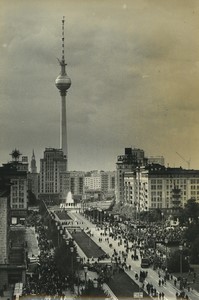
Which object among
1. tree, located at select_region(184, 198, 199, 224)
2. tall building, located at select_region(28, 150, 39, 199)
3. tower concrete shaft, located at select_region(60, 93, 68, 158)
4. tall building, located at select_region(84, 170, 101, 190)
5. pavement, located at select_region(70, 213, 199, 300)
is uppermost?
tower concrete shaft, located at select_region(60, 93, 68, 158)

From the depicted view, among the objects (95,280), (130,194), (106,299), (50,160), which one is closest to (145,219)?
(130,194)

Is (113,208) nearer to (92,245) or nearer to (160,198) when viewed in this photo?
(160,198)

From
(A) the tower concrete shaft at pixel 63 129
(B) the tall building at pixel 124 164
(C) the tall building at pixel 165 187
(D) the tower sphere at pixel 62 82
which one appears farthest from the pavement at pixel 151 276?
(D) the tower sphere at pixel 62 82

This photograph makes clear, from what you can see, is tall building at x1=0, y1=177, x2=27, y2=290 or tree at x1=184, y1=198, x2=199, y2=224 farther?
tree at x1=184, y1=198, x2=199, y2=224

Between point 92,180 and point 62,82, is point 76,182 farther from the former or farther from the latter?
point 92,180

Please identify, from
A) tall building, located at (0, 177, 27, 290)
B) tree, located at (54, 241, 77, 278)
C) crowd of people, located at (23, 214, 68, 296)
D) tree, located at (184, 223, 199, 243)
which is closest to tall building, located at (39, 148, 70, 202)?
tree, located at (184, 223, 199, 243)

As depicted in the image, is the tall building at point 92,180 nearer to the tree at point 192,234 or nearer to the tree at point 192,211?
the tree at point 192,211

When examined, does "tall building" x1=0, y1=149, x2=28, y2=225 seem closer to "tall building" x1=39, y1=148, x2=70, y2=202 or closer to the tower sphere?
"tall building" x1=39, y1=148, x2=70, y2=202

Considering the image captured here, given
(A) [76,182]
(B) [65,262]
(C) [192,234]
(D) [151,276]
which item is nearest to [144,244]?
(C) [192,234]
